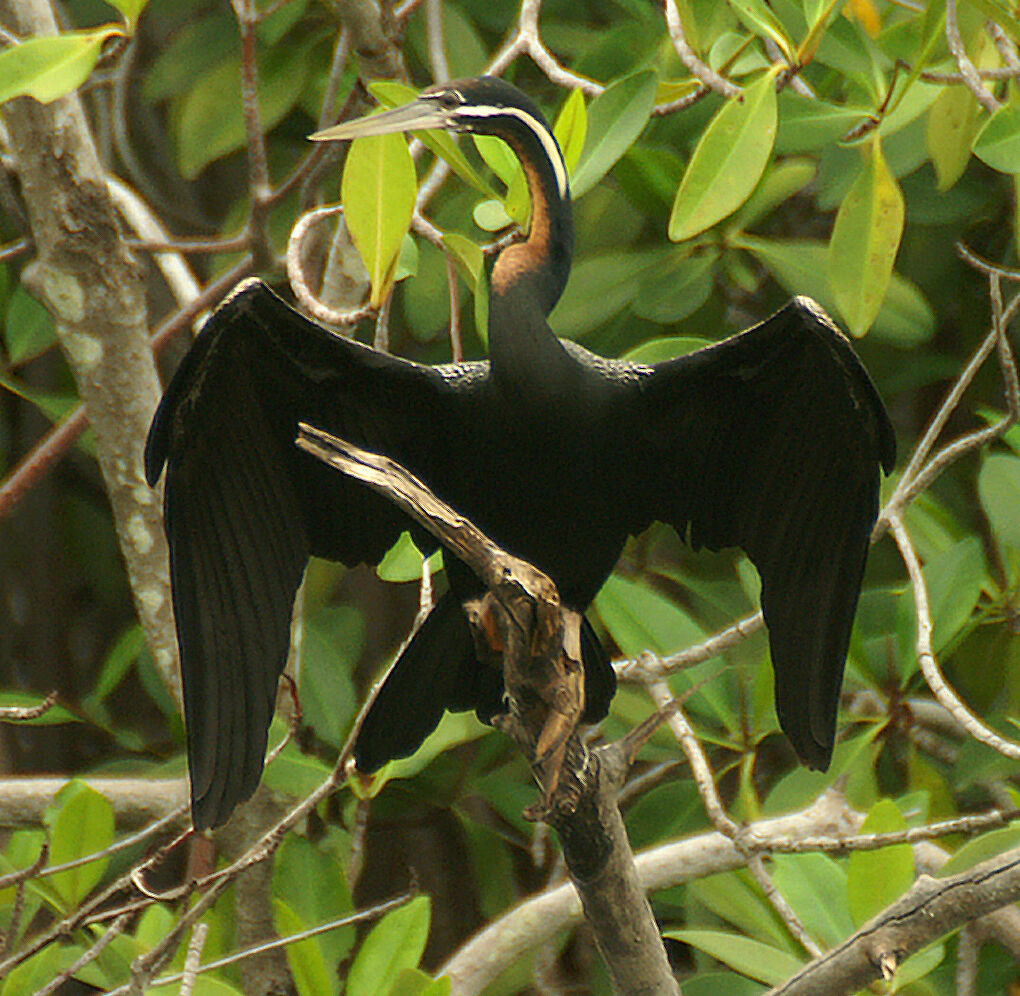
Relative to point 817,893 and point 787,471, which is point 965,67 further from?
point 817,893

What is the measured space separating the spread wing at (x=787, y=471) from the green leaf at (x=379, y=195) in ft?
1.13

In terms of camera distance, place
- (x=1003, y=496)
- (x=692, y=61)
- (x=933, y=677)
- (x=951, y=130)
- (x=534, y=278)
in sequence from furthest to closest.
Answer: (x=951, y=130) → (x=1003, y=496) → (x=692, y=61) → (x=933, y=677) → (x=534, y=278)

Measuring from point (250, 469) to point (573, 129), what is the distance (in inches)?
22.9

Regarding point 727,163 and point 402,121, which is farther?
point 727,163

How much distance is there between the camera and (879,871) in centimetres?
139

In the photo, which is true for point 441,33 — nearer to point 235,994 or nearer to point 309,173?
point 309,173

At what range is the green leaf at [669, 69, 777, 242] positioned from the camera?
152cm

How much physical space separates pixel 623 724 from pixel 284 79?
135 cm

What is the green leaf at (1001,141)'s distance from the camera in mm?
1565

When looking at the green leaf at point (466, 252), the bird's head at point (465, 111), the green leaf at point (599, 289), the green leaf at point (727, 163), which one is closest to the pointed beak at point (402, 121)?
the bird's head at point (465, 111)

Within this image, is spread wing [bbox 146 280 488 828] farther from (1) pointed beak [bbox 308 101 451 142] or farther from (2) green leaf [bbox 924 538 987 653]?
(2) green leaf [bbox 924 538 987 653]

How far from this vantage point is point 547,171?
4.59ft

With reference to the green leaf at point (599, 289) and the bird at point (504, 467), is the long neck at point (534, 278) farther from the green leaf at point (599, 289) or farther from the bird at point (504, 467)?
the green leaf at point (599, 289)

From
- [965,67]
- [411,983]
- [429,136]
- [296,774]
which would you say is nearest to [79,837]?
[296,774]
